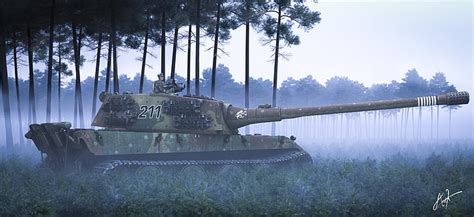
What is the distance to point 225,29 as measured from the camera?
3288 centimetres

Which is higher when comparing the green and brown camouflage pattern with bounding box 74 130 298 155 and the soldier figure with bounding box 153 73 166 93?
the soldier figure with bounding box 153 73 166 93

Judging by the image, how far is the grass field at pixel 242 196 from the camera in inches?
469

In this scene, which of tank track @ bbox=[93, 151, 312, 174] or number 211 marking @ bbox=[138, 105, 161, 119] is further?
number 211 marking @ bbox=[138, 105, 161, 119]

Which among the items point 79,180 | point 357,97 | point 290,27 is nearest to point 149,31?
point 290,27

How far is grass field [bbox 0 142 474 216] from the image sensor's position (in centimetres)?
1192

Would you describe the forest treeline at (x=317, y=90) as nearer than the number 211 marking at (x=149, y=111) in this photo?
No

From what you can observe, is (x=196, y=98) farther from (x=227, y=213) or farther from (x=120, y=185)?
(x=227, y=213)

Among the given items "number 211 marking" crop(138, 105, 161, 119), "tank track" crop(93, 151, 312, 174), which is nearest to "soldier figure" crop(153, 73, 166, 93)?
"number 211 marking" crop(138, 105, 161, 119)

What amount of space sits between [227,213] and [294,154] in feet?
30.6

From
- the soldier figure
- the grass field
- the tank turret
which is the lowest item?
the grass field
